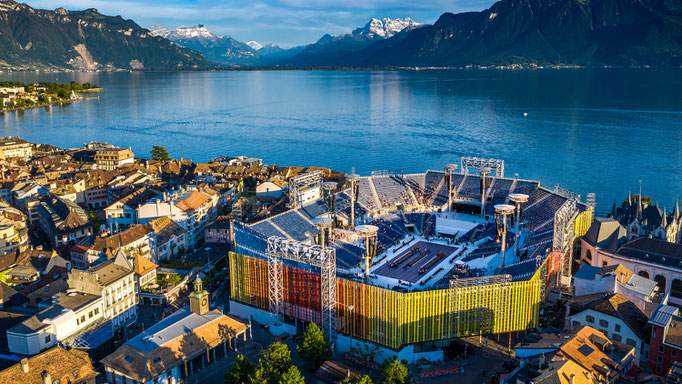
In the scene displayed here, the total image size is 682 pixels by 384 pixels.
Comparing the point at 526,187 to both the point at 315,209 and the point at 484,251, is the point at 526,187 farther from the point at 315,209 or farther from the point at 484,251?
the point at 315,209

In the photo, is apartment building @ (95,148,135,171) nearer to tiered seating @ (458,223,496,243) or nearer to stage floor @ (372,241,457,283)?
stage floor @ (372,241,457,283)

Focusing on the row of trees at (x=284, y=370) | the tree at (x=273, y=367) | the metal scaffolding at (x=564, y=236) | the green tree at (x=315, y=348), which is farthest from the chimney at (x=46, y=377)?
the metal scaffolding at (x=564, y=236)

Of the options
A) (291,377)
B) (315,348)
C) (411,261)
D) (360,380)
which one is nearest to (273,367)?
(291,377)

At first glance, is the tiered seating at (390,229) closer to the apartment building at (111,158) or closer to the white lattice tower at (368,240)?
the white lattice tower at (368,240)

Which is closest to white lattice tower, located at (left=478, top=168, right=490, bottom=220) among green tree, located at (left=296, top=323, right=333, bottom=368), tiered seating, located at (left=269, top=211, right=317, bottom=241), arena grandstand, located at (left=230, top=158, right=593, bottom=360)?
arena grandstand, located at (left=230, top=158, right=593, bottom=360)

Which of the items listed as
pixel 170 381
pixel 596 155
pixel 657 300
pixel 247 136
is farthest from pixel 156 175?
pixel 596 155
